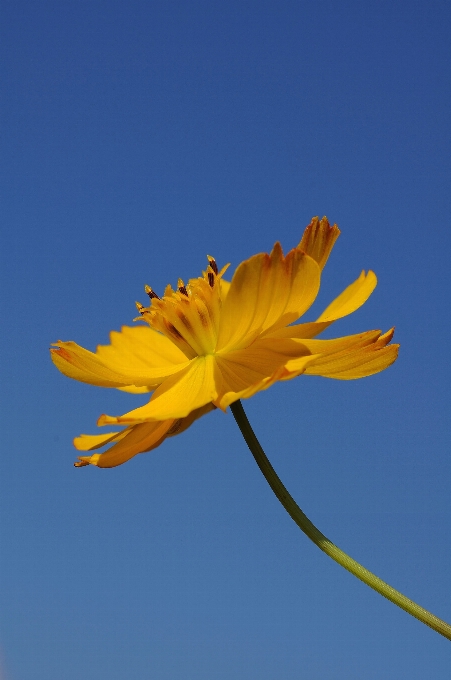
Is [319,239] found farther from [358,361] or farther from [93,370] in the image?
[93,370]

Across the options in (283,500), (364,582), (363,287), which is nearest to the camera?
(364,582)

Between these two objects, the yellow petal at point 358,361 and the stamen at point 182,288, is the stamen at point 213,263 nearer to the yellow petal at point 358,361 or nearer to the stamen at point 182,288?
the stamen at point 182,288

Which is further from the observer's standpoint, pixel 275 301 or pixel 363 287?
pixel 363 287

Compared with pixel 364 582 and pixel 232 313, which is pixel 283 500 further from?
pixel 232 313

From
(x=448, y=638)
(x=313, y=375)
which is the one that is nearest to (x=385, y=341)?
→ (x=313, y=375)

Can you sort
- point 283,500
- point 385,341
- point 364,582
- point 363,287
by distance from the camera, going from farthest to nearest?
1. point 363,287
2. point 385,341
3. point 283,500
4. point 364,582

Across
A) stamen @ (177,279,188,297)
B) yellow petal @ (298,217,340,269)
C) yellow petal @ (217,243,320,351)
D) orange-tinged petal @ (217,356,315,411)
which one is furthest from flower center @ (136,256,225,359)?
orange-tinged petal @ (217,356,315,411)

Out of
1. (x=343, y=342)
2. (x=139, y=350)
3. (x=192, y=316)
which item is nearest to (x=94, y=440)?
(x=192, y=316)
